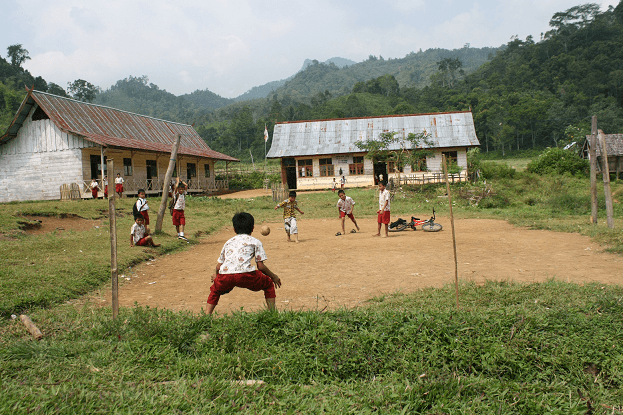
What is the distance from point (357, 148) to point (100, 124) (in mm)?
17353

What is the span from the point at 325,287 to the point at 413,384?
3.20m

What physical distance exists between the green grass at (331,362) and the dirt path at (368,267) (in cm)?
128

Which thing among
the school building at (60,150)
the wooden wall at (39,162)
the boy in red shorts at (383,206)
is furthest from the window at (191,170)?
the boy in red shorts at (383,206)

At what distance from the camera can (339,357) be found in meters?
3.61

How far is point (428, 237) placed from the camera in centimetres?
1147

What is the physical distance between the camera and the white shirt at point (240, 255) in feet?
14.9

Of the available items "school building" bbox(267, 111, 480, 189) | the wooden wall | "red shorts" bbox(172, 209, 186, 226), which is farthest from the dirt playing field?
"school building" bbox(267, 111, 480, 189)

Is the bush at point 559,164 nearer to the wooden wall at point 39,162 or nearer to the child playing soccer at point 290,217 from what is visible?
the child playing soccer at point 290,217

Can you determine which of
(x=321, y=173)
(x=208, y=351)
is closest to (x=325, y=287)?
(x=208, y=351)

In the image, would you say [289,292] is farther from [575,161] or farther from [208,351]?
[575,161]

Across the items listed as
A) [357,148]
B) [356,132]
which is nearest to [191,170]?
[357,148]

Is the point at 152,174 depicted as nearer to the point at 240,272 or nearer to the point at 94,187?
the point at 94,187

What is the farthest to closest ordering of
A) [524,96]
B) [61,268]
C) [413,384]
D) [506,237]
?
[524,96] < [506,237] < [61,268] < [413,384]

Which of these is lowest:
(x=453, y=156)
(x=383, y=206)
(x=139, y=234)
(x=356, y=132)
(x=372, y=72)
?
(x=139, y=234)
